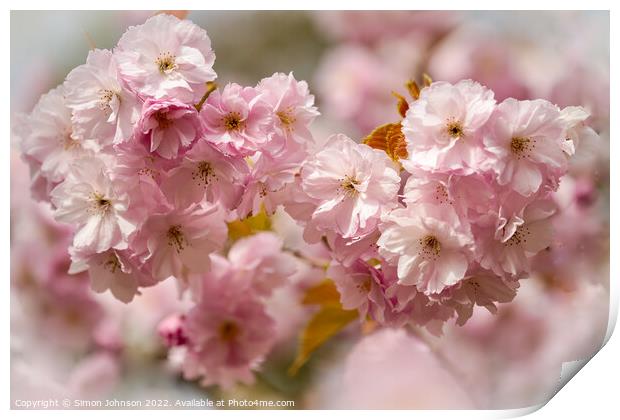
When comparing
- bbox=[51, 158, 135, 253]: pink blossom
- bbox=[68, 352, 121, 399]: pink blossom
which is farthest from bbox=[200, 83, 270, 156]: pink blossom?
bbox=[68, 352, 121, 399]: pink blossom

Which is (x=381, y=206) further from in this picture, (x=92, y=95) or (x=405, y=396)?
(x=405, y=396)

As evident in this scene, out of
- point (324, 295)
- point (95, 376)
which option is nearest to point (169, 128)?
point (324, 295)

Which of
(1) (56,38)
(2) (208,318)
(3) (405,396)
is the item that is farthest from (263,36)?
(3) (405,396)

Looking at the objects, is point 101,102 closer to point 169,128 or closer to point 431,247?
point 169,128

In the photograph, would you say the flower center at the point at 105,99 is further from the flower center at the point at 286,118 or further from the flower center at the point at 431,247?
the flower center at the point at 431,247

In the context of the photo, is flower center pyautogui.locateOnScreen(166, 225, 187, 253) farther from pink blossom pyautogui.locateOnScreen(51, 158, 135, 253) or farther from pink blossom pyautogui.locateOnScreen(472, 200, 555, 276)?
pink blossom pyautogui.locateOnScreen(472, 200, 555, 276)
